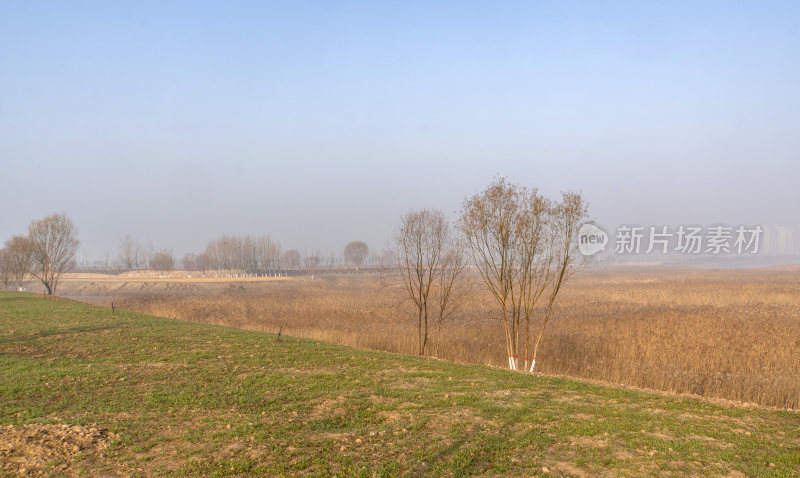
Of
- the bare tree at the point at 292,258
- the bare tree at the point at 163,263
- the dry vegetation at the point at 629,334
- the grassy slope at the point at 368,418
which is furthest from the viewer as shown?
the bare tree at the point at 292,258

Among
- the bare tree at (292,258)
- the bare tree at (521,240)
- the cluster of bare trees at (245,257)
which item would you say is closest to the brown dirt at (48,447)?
the bare tree at (521,240)

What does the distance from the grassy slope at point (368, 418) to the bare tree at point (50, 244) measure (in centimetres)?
3961

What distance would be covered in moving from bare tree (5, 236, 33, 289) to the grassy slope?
44.1 metres

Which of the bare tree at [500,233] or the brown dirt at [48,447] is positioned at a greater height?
the bare tree at [500,233]

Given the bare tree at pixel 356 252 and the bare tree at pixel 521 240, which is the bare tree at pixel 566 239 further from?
the bare tree at pixel 356 252

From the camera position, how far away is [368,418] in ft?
25.2

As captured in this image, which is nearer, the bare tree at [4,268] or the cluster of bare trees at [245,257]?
the bare tree at [4,268]

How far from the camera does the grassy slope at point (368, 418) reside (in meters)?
5.82

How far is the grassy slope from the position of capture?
582 cm

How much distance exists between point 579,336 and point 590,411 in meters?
13.6

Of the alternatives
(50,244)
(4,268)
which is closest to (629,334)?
(50,244)

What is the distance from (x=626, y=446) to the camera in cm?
632

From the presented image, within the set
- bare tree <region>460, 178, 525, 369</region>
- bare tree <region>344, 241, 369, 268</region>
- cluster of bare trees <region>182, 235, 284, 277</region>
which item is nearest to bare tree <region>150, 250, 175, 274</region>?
cluster of bare trees <region>182, 235, 284, 277</region>

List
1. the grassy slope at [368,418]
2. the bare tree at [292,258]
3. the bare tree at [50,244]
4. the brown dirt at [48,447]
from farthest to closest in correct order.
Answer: the bare tree at [292,258] → the bare tree at [50,244] → the grassy slope at [368,418] → the brown dirt at [48,447]
